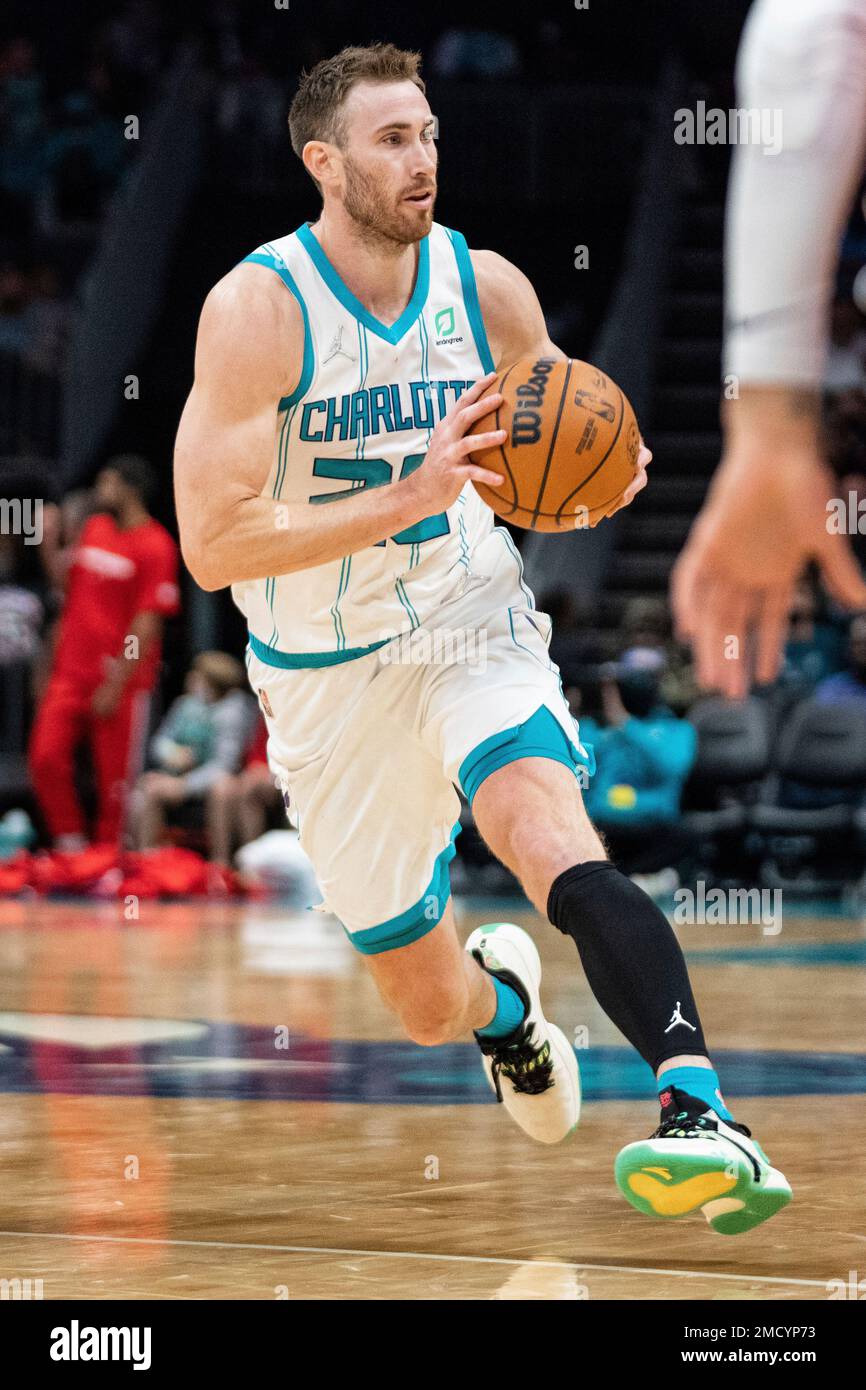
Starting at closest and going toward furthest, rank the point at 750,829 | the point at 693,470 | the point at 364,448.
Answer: the point at 364,448 → the point at 750,829 → the point at 693,470

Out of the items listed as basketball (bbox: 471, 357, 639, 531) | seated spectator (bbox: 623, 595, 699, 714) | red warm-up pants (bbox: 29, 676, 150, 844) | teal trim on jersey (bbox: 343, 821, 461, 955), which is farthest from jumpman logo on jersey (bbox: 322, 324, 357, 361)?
red warm-up pants (bbox: 29, 676, 150, 844)

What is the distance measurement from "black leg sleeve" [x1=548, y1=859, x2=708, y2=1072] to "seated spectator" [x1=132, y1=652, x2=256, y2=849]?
352 inches

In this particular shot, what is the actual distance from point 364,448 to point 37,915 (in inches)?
288

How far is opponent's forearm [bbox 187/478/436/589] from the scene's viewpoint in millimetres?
3816

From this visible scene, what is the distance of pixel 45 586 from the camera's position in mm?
14734

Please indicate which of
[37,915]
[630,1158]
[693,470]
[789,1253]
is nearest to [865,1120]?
[789,1253]

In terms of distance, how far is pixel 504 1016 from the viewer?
4.65 m

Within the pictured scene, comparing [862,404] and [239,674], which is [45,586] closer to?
[239,674]

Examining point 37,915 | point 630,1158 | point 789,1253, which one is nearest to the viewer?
point 630,1158

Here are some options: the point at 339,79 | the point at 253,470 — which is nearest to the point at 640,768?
the point at 339,79

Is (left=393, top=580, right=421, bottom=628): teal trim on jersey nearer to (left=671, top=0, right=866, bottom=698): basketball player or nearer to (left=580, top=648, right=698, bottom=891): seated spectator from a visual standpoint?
(left=671, top=0, right=866, bottom=698): basketball player

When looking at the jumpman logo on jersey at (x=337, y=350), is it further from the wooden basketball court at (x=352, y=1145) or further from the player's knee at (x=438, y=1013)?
the wooden basketball court at (x=352, y=1145)

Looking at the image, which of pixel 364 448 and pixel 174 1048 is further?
pixel 174 1048

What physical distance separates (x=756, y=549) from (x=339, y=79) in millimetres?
2841
